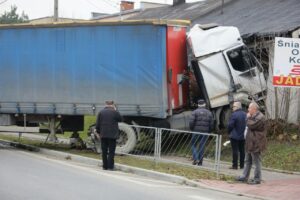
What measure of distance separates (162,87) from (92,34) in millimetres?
2585

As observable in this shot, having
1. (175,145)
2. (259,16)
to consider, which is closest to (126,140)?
(175,145)

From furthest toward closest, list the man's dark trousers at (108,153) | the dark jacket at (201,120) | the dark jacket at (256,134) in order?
the dark jacket at (201,120), the man's dark trousers at (108,153), the dark jacket at (256,134)

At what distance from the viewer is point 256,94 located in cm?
1756

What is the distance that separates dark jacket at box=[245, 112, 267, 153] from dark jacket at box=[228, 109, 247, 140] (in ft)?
8.54

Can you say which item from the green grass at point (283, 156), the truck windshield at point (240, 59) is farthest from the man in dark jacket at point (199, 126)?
the truck windshield at point (240, 59)

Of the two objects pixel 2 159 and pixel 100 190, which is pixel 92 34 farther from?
pixel 100 190

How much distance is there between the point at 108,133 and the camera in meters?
14.2

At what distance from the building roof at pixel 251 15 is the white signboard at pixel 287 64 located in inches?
211

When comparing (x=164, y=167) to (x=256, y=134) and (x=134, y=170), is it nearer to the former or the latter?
(x=134, y=170)

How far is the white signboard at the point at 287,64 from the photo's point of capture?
1249cm

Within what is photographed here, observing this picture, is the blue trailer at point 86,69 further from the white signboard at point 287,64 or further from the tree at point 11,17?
the tree at point 11,17

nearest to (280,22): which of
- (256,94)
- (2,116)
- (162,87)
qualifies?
(256,94)

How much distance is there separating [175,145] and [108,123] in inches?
119

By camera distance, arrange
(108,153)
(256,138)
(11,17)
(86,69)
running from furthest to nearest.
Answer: (11,17) → (86,69) → (108,153) → (256,138)
